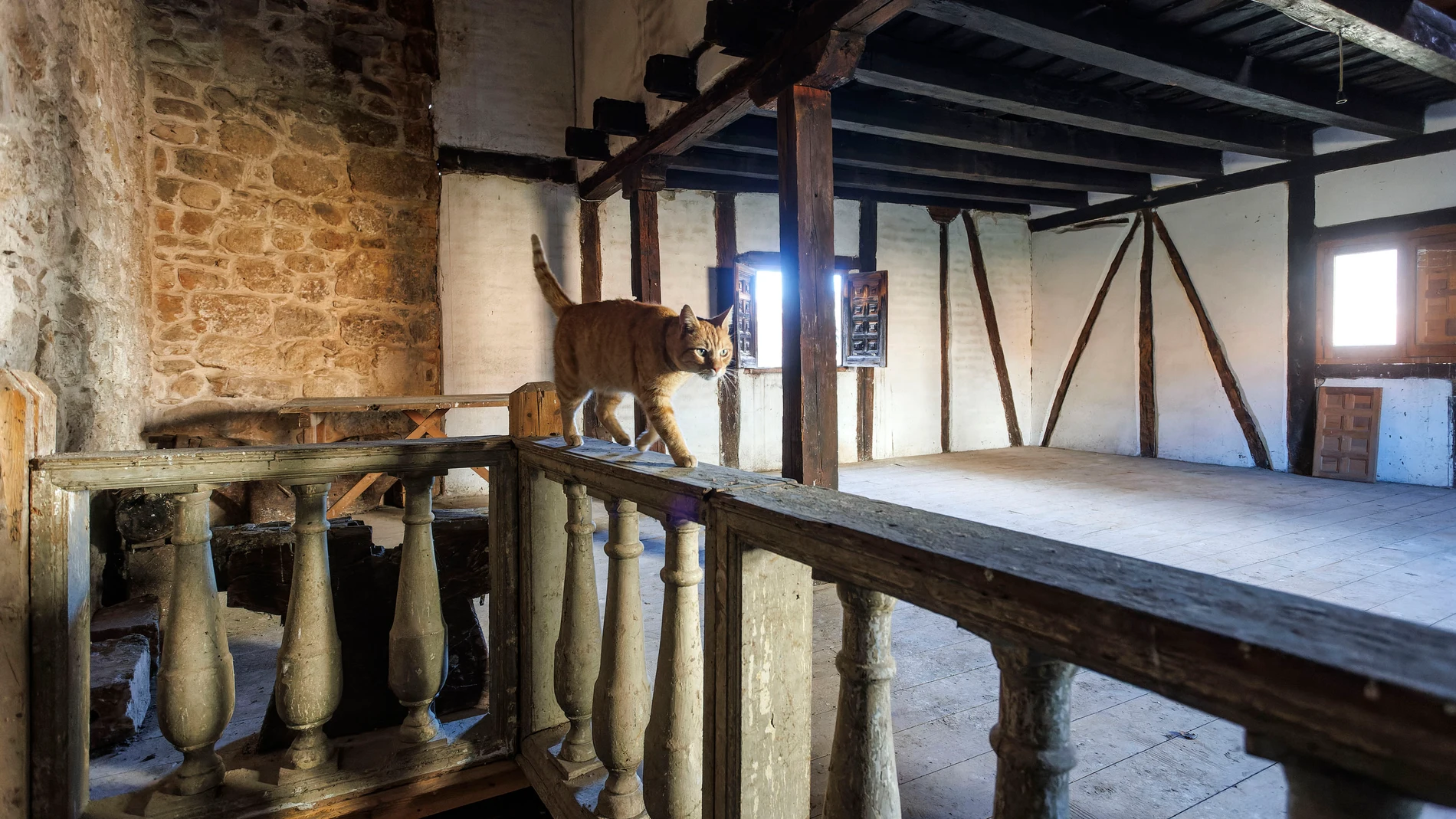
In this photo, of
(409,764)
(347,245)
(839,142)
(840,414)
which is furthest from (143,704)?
(840,414)

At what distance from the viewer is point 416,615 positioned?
4.93 ft

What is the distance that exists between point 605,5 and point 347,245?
8.41ft

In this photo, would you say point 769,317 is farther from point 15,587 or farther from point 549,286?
point 15,587

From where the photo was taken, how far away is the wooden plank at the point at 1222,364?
254 inches

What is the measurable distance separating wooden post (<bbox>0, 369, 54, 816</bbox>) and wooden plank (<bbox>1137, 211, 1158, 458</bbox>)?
8367 millimetres

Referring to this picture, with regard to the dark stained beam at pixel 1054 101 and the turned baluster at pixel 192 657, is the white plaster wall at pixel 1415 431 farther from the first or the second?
the turned baluster at pixel 192 657

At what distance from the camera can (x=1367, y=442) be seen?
18.7ft

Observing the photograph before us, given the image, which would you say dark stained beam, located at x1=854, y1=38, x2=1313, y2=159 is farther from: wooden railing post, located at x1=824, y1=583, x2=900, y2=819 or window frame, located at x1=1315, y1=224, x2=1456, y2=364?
wooden railing post, located at x1=824, y1=583, x2=900, y2=819

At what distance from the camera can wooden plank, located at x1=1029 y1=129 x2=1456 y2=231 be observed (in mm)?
5363

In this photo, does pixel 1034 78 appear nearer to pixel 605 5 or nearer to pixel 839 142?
pixel 839 142

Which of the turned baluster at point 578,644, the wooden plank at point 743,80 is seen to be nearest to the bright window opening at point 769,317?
the wooden plank at point 743,80

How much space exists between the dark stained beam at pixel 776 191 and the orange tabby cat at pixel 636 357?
4430 millimetres

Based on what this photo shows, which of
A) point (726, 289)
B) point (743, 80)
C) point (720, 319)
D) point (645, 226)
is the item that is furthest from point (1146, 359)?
point (720, 319)

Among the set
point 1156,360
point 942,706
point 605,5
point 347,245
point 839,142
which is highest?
point 605,5
